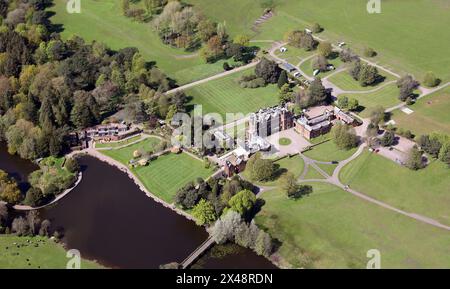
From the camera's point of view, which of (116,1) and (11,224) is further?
(116,1)

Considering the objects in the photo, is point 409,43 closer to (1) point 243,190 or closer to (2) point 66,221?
(1) point 243,190

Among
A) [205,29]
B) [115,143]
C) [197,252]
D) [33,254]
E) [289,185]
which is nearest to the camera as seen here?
[33,254]

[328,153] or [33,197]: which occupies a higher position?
[328,153]

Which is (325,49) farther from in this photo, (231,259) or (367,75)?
(231,259)

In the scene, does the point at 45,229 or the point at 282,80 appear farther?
the point at 282,80

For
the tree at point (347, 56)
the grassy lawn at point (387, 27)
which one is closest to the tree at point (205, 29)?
the grassy lawn at point (387, 27)

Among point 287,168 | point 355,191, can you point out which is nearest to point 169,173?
point 287,168

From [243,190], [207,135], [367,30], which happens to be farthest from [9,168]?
[367,30]
